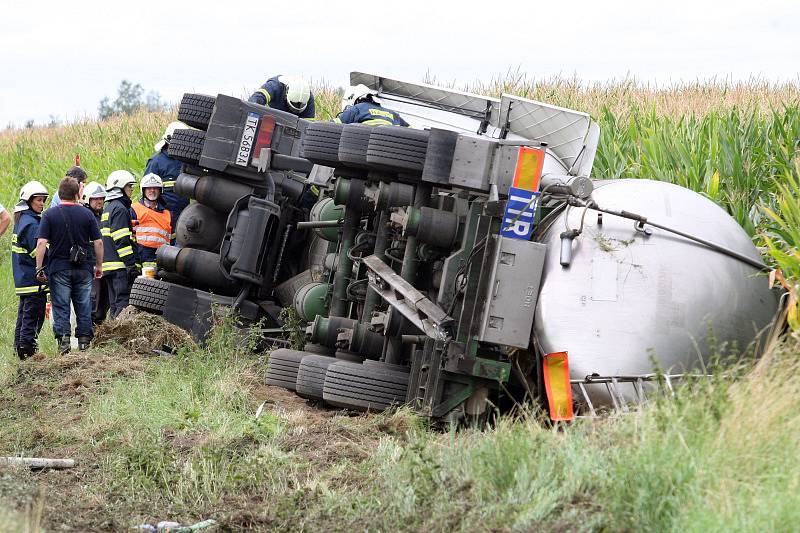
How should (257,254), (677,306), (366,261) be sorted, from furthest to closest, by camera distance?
(257,254) < (366,261) < (677,306)

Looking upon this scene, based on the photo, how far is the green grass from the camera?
4387 mm

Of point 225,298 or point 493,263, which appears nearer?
point 493,263

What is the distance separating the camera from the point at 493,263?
674 centimetres

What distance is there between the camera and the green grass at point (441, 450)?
4387 millimetres

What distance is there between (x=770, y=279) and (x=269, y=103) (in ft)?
20.6

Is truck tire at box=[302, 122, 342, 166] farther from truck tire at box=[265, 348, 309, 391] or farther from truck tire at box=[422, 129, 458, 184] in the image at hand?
truck tire at box=[265, 348, 309, 391]

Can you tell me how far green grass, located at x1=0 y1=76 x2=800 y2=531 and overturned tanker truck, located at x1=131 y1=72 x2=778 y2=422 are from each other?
35 centimetres

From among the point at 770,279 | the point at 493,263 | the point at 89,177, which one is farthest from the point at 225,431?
the point at 89,177

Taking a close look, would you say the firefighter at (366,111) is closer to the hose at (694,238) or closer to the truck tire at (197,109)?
the truck tire at (197,109)

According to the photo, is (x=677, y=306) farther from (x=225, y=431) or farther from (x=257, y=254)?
(x=257, y=254)

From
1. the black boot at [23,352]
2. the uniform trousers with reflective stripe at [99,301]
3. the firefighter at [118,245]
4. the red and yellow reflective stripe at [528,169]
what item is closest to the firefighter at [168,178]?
the firefighter at [118,245]

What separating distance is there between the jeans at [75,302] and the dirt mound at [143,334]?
0.48 m

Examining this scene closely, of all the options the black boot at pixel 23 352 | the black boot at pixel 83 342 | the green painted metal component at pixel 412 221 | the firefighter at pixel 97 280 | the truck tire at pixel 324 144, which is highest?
the truck tire at pixel 324 144

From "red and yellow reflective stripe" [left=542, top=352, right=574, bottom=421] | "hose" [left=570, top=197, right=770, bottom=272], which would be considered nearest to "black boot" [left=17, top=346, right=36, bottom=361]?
"red and yellow reflective stripe" [left=542, top=352, right=574, bottom=421]
